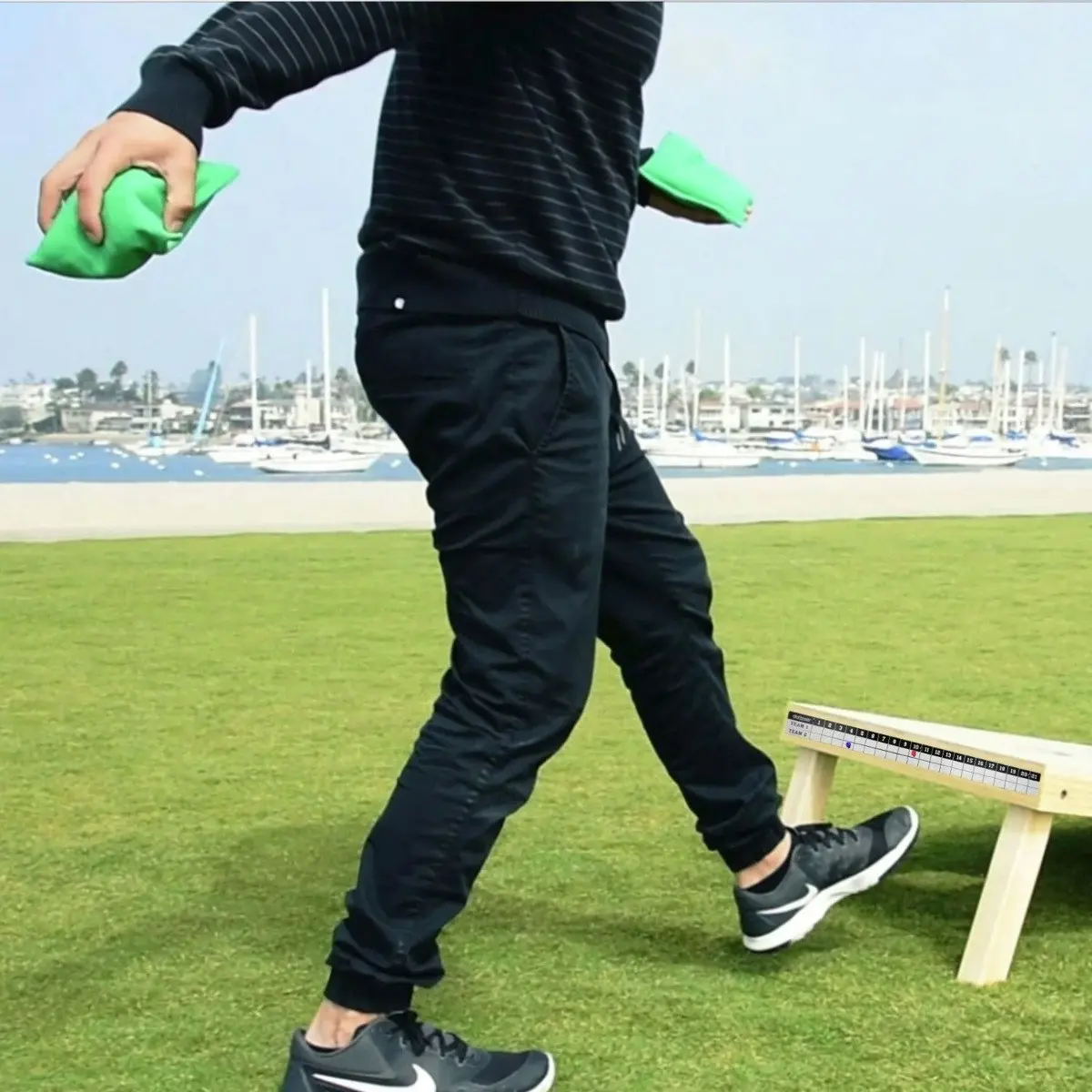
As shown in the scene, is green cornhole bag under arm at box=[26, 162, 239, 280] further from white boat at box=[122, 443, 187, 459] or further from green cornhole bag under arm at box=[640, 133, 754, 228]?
white boat at box=[122, 443, 187, 459]

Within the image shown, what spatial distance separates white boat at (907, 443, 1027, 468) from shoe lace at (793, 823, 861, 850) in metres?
41.2

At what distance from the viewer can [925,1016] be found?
1979 millimetres

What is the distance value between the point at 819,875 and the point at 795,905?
A: 76 millimetres

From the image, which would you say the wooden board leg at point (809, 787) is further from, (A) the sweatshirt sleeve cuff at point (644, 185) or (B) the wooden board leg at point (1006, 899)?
(A) the sweatshirt sleeve cuff at point (644, 185)

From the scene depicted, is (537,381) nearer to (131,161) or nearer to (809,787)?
(131,161)

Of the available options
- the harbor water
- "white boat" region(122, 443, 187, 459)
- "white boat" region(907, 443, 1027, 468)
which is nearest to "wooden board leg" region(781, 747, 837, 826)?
the harbor water

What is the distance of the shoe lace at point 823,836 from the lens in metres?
2.24

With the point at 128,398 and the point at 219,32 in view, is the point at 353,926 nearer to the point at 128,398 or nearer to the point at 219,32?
the point at 219,32

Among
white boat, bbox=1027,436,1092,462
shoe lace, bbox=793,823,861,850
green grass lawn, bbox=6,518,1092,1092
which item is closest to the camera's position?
green grass lawn, bbox=6,518,1092,1092

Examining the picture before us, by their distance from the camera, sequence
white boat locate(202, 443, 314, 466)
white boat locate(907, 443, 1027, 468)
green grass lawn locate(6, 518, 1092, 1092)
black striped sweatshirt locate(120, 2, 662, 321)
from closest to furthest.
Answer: black striped sweatshirt locate(120, 2, 662, 321)
green grass lawn locate(6, 518, 1092, 1092)
white boat locate(202, 443, 314, 466)
white boat locate(907, 443, 1027, 468)

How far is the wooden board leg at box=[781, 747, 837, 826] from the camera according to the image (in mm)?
2684

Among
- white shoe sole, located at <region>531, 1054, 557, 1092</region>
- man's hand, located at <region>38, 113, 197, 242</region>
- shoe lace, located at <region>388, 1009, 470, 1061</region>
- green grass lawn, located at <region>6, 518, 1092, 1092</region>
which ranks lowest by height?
green grass lawn, located at <region>6, 518, 1092, 1092</region>

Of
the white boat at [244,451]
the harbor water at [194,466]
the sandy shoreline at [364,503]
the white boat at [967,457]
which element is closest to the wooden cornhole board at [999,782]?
the sandy shoreline at [364,503]

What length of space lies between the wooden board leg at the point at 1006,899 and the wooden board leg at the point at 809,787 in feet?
1.80
